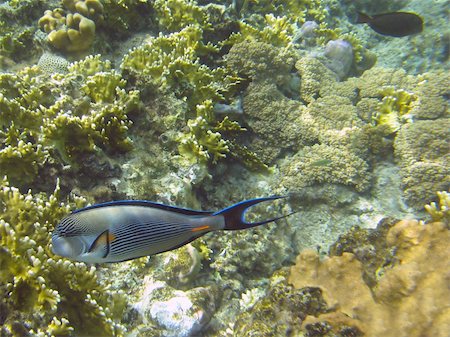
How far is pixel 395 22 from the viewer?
5844 millimetres

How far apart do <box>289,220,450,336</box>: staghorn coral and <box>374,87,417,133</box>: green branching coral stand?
7.95ft

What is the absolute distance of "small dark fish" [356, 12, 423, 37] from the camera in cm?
575

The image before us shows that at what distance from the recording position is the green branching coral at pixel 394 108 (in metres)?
5.39

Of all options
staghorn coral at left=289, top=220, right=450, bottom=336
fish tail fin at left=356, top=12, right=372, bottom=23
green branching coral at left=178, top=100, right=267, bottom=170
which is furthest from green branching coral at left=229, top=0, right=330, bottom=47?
staghorn coral at left=289, top=220, right=450, bottom=336

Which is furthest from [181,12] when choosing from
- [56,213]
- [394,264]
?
[394,264]

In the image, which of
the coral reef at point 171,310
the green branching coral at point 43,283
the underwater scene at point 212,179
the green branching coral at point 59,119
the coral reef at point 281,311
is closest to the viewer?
the green branching coral at point 43,283

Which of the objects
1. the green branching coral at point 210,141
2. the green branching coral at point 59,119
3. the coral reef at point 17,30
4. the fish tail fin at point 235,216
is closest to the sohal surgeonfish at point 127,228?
the fish tail fin at point 235,216

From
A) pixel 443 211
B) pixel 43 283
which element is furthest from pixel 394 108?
pixel 43 283

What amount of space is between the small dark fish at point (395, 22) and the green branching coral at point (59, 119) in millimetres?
4427

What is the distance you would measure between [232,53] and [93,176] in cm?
304

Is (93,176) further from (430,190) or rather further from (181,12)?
(430,190)

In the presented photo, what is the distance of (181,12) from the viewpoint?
18.1 feet

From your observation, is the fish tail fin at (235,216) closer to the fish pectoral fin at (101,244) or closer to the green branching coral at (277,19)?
the fish pectoral fin at (101,244)

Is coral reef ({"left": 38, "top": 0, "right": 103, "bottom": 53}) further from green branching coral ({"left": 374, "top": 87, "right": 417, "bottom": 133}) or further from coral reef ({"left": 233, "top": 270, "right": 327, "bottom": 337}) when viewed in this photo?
green branching coral ({"left": 374, "top": 87, "right": 417, "bottom": 133})
